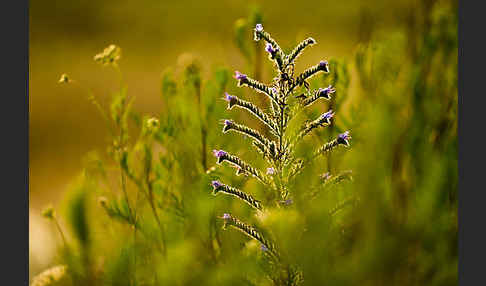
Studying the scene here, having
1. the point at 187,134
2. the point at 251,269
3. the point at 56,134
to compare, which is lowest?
the point at 251,269

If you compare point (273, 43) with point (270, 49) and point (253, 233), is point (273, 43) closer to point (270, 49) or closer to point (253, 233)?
point (270, 49)

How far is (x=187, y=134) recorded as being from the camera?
455 millimetres

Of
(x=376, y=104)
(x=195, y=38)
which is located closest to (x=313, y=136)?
(x=376, y=104)

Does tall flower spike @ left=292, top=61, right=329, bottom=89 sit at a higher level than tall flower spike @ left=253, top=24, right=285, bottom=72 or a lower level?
lower

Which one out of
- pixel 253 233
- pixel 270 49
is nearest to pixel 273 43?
pixel 270 49

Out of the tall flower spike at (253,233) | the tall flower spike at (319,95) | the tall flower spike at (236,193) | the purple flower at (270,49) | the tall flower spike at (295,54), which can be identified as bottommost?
the tall flower spike at (253,233)

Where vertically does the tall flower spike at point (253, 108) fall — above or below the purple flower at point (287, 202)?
above

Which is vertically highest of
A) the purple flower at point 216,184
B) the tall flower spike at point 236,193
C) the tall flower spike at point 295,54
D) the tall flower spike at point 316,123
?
the tall flower spike at point 295,54

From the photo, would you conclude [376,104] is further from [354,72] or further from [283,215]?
[283,215]

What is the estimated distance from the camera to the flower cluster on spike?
0.33 meters

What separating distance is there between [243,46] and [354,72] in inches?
5.3

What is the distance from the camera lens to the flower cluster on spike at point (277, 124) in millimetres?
326

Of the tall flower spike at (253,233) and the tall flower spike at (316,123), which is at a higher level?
the tall flower spike at (316,123)

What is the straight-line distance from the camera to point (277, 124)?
0.33 meters
